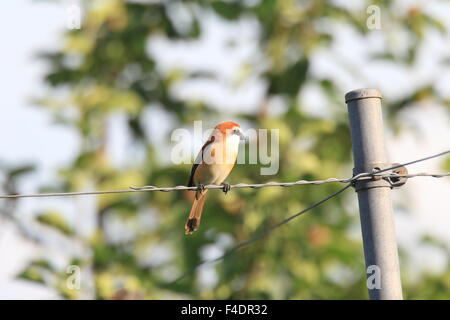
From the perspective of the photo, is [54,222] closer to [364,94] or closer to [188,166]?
[188,166]

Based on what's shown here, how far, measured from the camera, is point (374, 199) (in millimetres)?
4277

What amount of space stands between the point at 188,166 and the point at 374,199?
6.32 meters

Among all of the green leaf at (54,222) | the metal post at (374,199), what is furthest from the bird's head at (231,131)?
the green leaf at (54,222)

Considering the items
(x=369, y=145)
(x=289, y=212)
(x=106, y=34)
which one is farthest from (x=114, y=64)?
Answer: (x=369, y=145)

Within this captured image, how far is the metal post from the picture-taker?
414 cm

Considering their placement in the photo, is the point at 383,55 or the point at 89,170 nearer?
the point at 89,170

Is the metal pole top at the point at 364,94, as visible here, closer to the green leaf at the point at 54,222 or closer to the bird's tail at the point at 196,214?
the bird's tail at the point at 196,214

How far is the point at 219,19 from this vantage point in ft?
36.7

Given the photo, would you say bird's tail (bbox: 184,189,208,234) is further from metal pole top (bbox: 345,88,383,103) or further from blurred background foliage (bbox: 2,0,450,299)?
metal pole top (bbox: 345,88,383,103)

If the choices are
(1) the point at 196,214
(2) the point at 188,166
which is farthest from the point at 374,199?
(2) the point at 188,166

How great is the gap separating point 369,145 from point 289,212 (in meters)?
4.55

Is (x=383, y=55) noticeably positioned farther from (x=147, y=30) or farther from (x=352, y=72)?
(x=147, y=30)

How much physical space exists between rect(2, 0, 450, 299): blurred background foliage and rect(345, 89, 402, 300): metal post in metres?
3.34

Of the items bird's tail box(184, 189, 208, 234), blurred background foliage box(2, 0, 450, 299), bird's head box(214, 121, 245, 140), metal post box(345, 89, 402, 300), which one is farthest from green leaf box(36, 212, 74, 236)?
metal post box(345, 89, 402, 300)
